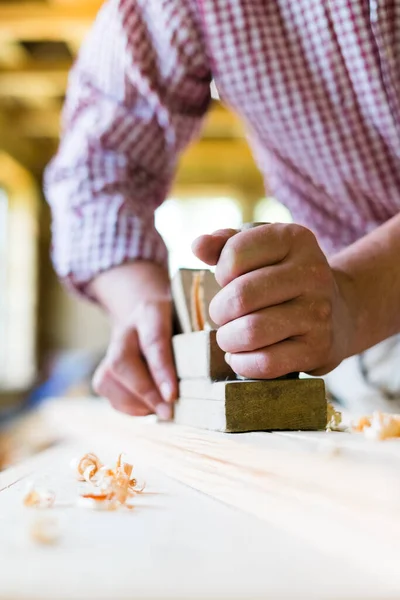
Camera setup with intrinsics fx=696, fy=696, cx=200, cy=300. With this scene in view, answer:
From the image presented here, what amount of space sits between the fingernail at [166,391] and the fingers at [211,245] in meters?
0.28

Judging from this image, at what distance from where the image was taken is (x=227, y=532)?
44cm

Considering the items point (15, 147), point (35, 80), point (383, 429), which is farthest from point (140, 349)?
point (15, 147)

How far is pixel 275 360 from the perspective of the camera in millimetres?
681

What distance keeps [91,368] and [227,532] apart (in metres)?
4.63

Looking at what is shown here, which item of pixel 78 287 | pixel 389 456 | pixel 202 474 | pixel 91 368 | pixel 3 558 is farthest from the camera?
pixel 91 368

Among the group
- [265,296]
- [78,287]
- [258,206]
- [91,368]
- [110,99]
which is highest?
[110,99]

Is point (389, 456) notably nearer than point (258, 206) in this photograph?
Yes

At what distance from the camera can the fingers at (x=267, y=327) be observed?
684 mm

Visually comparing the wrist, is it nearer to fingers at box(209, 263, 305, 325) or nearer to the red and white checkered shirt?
fingers at box(209, 263, 305, 325)

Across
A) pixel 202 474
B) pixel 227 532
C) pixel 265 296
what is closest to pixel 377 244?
pixel 265 296

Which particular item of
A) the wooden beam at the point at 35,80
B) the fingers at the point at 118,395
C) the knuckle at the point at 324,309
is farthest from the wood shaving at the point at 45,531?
the wooden beam at the point at 35,80

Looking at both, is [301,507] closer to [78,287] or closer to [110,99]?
[78,287]

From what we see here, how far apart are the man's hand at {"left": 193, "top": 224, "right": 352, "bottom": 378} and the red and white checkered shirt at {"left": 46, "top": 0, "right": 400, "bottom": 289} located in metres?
0.51

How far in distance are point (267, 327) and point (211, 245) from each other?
4.0 inches
